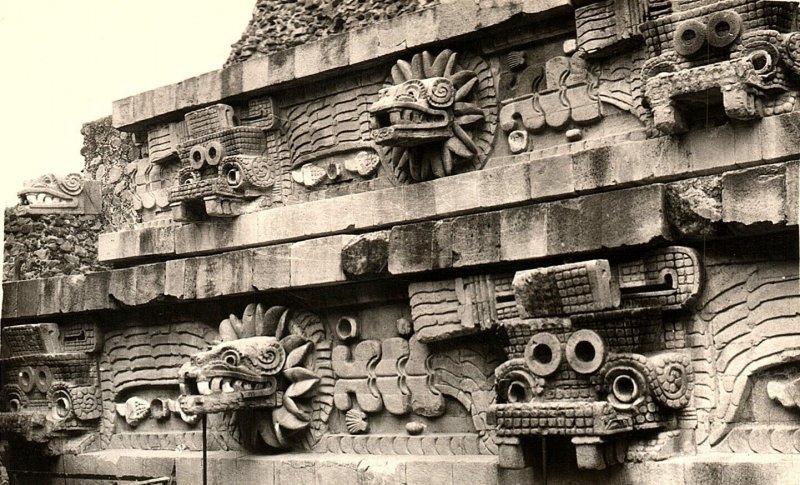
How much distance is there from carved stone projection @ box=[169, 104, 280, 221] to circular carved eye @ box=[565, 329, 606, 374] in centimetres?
346

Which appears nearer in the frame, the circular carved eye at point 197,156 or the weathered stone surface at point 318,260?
the weathered stone surface at point 318,260

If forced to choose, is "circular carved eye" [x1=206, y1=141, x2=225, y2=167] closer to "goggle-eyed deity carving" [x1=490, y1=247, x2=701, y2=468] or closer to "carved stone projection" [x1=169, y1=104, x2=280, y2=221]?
"carved stone projection" [x1=169, y1=104, x2=280, y2=221]

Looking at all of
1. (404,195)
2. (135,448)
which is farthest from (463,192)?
(135,448)

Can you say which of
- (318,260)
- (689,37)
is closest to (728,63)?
(689,37)

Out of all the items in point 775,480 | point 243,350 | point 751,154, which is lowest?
point 775,480

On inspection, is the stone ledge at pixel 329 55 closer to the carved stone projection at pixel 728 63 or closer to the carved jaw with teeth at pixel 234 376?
the carved stone projection at pixel 728 63

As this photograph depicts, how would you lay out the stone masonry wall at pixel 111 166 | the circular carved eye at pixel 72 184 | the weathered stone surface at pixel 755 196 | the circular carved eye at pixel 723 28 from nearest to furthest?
the weathered stone surface at pixel 755 196 → the circular carved eye at pixel 723 28 → the stone masonry wall at pixel 111 166 → the circular carved eye at pixel 72 184

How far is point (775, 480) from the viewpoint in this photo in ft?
22.0

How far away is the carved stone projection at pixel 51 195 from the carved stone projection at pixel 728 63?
21.8 ft

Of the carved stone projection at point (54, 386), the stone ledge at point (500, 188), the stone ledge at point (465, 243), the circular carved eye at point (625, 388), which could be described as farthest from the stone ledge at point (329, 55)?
the circular carved eye at point (625, 388)

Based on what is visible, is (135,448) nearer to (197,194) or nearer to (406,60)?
(197,194)

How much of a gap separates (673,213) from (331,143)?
10.6 feet

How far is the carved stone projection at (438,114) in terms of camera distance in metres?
8.34

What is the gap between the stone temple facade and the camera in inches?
279
